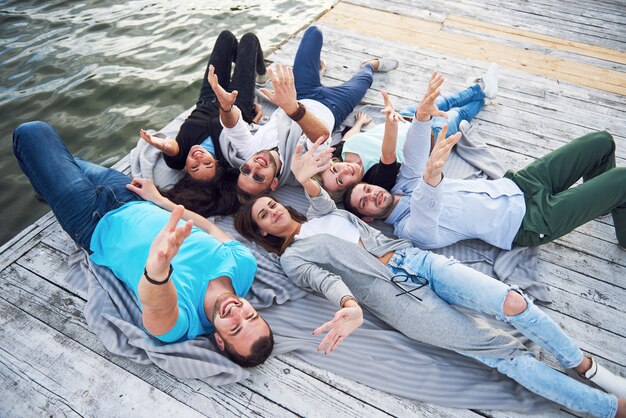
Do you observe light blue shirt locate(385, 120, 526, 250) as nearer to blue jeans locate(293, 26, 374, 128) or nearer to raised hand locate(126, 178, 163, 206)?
blue jeans locate(293, 26, 374, 128)

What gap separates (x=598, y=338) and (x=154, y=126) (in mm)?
4862

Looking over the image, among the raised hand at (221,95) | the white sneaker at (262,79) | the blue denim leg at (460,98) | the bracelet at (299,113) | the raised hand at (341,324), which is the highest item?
the raised hand at (221,95)

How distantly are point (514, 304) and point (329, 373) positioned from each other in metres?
1.18

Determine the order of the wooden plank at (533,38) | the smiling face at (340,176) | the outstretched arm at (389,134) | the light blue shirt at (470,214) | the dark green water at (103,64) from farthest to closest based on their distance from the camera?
the wooden plank at (533,38) < the dark green water at (103,64) < the smiling face at (340,176) < the outstretched arm at (389,134) < the light blue shirt at (470,214)

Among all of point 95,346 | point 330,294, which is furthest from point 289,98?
point 95,346

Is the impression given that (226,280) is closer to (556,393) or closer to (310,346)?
(310,346)

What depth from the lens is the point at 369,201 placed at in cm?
316

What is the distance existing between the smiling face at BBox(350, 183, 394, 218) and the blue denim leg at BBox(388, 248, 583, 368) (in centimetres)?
46

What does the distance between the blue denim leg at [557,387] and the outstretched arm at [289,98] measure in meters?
2.00

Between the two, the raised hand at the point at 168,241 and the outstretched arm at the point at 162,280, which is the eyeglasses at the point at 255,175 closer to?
the outstretched arm at the point at 162,280

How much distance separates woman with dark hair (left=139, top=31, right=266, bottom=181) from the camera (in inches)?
Answer: 140

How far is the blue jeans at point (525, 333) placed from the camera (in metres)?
2.23

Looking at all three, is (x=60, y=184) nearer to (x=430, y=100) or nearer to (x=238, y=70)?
(x=238, y=70)

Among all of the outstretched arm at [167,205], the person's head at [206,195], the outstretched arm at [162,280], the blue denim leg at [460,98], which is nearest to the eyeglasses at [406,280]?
the outstretched arm at [167,205]
